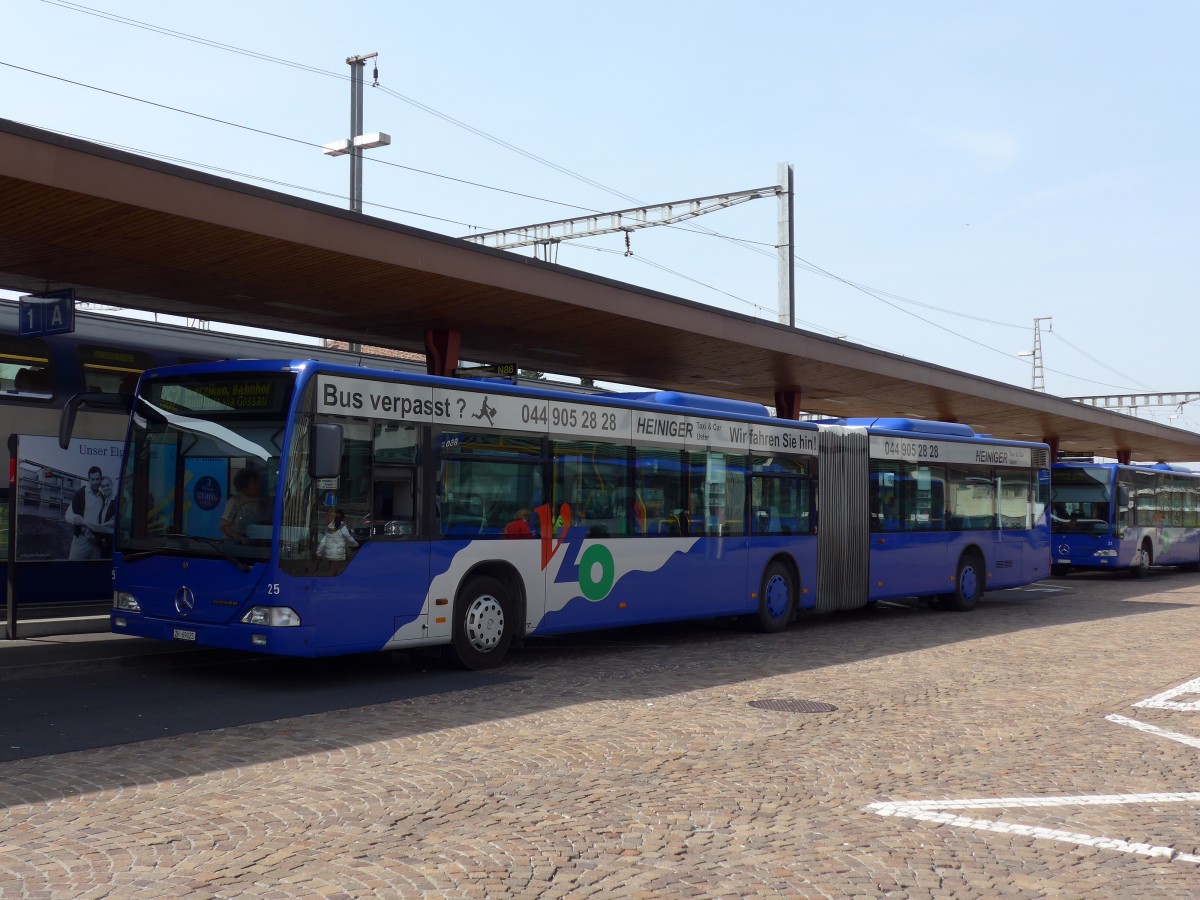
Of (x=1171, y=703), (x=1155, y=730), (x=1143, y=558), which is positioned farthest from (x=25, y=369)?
(x=1143, y=558)

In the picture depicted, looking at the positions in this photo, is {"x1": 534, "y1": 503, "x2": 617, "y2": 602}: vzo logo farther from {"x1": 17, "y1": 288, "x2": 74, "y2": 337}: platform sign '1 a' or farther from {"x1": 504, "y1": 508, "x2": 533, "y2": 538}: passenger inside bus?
{"x1": 17, "y1": 288, "x2": 74, "y2": 337}: platform sign '1 a'

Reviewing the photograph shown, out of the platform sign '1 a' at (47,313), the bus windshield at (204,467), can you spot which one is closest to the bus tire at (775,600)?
the bus windshield at (204,467)

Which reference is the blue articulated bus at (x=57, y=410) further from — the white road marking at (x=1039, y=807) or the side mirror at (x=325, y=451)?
the white road marking at (x=1039, y=807)

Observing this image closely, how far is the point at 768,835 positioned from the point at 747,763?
1794 mm

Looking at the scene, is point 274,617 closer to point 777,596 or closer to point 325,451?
point 325,451

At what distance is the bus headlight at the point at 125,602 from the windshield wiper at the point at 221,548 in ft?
2.70

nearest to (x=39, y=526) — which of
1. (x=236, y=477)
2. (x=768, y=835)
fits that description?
(x=236, y=477)

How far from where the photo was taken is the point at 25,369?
1395 centimetres

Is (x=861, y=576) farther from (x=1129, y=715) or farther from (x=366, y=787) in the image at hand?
(x=366, y=787)

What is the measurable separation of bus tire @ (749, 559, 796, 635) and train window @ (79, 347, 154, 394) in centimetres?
849

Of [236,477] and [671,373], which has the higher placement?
[671,373]

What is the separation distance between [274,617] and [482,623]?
8.45 ft

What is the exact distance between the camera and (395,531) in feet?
37.8

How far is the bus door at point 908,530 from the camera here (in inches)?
754
